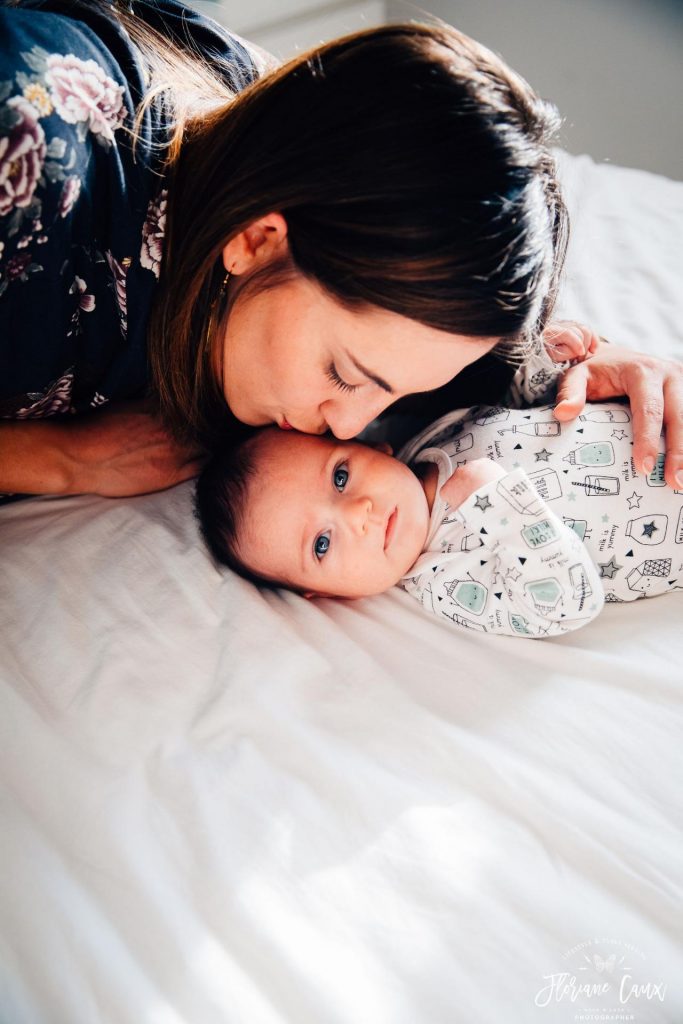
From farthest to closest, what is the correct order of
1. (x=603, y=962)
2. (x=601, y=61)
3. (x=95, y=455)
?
(x=601, y=61)
(x=95, y=455)
(x=603, y=962)

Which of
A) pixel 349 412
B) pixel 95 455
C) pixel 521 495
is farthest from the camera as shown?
pixel 95 455

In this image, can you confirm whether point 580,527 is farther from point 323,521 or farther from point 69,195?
point 69,195

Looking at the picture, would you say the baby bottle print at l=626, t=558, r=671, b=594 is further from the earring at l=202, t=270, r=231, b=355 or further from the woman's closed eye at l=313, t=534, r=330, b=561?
the earring at l=202, t=270, r=231, b=355

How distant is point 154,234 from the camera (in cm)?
96

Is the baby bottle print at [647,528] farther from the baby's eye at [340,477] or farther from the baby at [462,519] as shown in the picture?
the baby's eye at [340,477]

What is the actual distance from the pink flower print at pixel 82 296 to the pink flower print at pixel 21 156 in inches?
5.4

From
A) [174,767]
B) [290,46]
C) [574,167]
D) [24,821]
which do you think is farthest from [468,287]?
[290,46]

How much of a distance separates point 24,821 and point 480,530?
0.65 metres

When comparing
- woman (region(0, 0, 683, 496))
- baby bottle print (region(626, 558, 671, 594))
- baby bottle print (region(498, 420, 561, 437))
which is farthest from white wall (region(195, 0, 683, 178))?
baby bottle print (region(626, 558, 671, 594))

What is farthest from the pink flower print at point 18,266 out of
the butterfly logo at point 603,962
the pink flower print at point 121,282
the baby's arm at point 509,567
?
the butterfly logo at point 603,962

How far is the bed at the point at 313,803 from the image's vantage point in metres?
0.72

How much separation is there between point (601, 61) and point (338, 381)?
1.90 m

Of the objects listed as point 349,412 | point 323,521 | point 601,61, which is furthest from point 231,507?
point 601,61

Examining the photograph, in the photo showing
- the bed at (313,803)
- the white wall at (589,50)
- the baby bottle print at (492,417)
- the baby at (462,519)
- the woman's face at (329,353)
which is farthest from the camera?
the white wall at (589,50)
